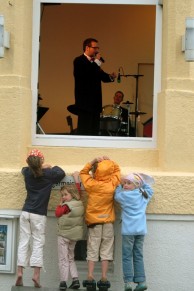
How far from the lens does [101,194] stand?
9.16m

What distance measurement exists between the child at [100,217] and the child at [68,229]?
0.12 metres

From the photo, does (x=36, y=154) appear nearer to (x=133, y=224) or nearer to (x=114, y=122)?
(x=133, y=224)

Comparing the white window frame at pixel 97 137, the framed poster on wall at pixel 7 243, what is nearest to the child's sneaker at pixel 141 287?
the framed poster on wall at pixel 7 243

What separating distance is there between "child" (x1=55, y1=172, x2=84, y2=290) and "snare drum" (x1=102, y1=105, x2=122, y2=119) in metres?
3.64

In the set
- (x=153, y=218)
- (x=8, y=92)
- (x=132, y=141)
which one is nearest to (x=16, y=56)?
(x=8, y=92)

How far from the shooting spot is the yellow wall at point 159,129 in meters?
9.48

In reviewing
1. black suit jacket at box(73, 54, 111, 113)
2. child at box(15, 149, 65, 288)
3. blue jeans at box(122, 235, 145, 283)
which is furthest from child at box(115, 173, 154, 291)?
black suit jacket at box(73, 54, 111, 113)

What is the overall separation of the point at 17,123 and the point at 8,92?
0.36 meters

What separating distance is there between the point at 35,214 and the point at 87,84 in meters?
3.29

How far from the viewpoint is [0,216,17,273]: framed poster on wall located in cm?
954

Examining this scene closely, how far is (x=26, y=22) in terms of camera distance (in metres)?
9.91

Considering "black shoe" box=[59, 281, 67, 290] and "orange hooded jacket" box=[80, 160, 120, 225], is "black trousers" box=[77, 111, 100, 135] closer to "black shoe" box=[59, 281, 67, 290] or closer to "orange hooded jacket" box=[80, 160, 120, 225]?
"orange hooded jacket" box=[80, 160, 120, 225]

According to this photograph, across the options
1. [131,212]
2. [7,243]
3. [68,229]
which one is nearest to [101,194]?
[131,212]

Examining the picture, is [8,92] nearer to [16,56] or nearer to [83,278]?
[16,56]
